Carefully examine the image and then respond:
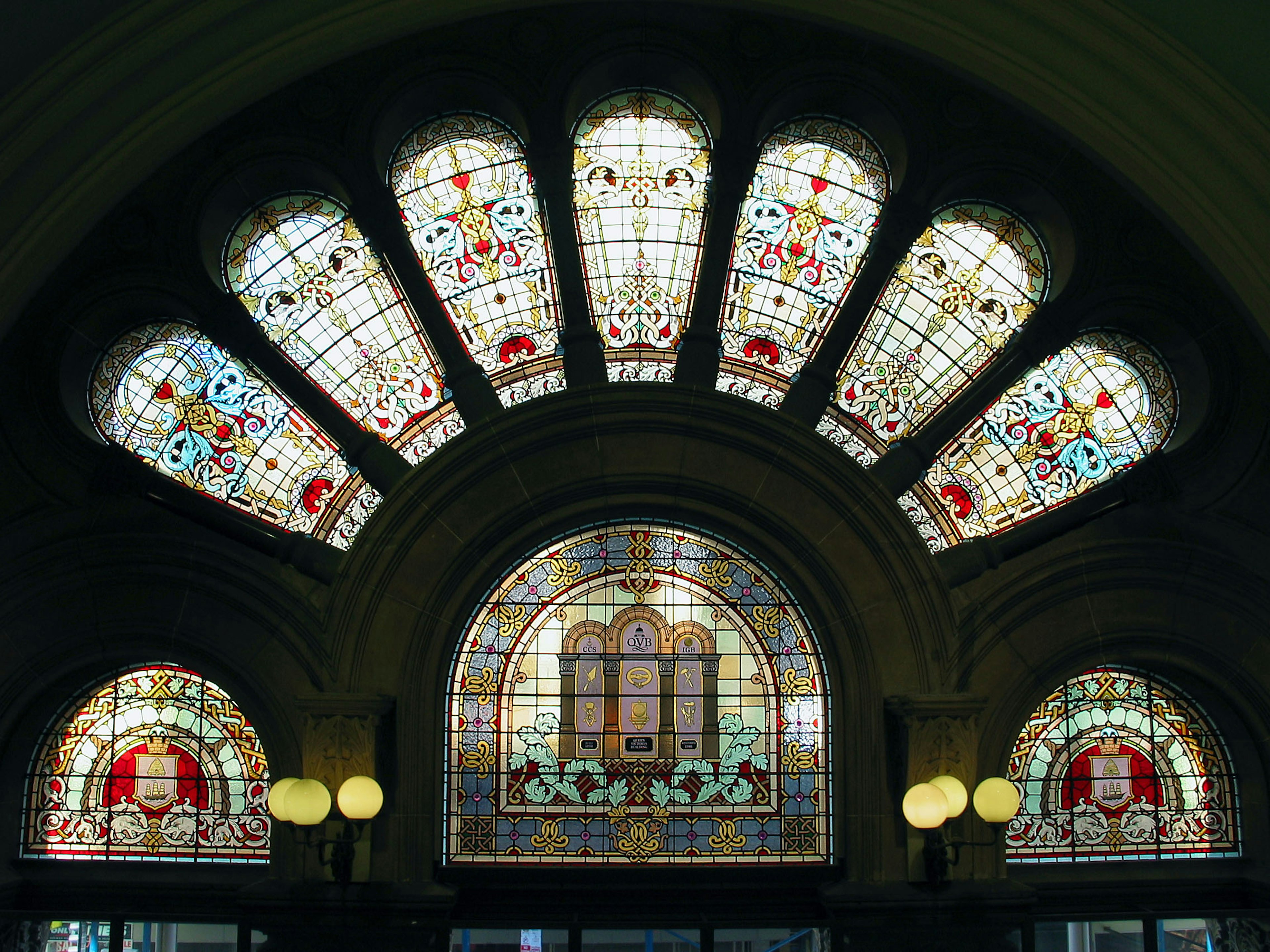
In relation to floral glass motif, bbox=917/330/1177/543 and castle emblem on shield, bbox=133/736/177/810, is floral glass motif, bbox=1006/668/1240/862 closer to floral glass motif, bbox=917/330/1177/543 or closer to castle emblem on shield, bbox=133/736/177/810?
floral glass motif, bbox=917/330/1177/543

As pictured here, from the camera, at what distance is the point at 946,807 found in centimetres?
665

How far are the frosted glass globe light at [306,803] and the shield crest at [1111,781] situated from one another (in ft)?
17.6

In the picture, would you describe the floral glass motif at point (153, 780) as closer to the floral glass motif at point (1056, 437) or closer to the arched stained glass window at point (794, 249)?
the arched stained glass window at point (794, 249)

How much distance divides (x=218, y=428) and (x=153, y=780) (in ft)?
8.34

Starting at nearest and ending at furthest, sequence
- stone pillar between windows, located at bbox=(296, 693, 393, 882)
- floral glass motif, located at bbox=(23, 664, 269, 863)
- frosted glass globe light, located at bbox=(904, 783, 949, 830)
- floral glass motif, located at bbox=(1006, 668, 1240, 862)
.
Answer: frosted glass globe light, located at bbox=(904, 783, 949, 830) < stone pillar between windows, located at bbox=(296, 693, 393, 882) < floral glass motif, located at bbox=(23, 664, 269, 863) < floral glass motif, located at bbox=(1006, 668, 1240, 862)

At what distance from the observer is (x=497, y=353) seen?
26.1ft

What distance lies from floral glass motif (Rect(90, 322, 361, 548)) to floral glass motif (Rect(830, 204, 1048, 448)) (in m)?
3.79

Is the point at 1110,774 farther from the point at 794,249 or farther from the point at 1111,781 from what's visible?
the point at 794,249

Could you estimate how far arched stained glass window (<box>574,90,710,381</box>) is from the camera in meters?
7.98

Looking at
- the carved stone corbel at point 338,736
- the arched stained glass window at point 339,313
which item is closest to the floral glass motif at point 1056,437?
the arched stained glass window at point 339,313

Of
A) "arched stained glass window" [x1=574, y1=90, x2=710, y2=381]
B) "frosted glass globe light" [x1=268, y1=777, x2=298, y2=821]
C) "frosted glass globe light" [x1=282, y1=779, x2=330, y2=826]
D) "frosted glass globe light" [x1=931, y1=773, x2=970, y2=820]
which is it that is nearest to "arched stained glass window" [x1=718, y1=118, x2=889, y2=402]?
"arched stained glass window" [x1=574, y1=90, x2=710, y2=381]

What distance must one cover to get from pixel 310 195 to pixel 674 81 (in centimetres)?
272

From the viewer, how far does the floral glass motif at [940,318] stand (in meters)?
7.94

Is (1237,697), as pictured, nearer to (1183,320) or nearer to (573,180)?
(1183,320)
